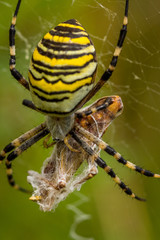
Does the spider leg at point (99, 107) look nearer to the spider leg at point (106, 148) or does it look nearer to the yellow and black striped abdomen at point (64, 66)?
the spider leg at point (106, 148)

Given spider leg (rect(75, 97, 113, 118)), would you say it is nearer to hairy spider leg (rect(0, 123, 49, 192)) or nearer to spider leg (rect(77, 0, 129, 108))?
spider leg (rect(77, 0, 129, 108))

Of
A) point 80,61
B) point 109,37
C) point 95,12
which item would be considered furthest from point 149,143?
point 80,61

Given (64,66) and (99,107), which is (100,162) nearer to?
(99,107)

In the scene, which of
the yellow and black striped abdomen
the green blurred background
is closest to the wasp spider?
the yellow and black striped abdomen

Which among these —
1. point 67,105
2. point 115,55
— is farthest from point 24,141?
point 115,55

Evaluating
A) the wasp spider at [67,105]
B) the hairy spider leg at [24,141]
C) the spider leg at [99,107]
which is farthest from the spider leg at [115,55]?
the hairy spider leg at [24,141]

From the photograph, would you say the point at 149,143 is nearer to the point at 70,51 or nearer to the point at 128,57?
the point at 128,57
